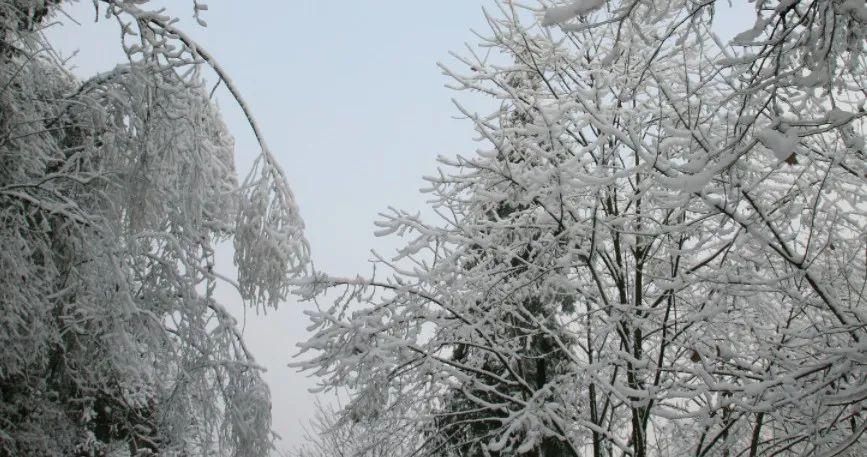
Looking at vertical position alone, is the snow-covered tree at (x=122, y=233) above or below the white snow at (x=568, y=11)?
above

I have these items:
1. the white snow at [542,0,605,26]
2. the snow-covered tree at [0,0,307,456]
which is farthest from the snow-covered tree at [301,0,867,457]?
the white snow at [542,0,605,26]

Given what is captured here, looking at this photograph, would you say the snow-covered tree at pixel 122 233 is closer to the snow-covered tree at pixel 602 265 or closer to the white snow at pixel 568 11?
the snow-covered tree at pixel 602 265

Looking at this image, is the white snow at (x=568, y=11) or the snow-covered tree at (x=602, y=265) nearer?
the white snow at (x=568, y=11)

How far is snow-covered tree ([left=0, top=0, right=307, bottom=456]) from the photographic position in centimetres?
428

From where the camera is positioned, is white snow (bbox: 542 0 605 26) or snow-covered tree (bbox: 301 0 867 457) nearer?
white snow (bbox: 542 0 605 26)

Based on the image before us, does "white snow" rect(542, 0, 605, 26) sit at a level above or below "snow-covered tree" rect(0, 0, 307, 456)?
below

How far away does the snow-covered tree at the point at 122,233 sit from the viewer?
168 inches

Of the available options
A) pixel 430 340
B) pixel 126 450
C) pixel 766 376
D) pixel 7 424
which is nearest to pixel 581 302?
pixel 430 340

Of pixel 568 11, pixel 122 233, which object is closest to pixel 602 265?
pixel 122 233

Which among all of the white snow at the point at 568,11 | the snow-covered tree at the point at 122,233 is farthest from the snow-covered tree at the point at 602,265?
the white snow at the point at 568,11

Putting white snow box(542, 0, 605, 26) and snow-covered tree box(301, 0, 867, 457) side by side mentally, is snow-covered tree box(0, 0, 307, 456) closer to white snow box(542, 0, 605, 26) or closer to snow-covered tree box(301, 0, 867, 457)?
snow-covered tree box(301, 0, 867, 457)

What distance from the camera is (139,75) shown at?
14.2 feet

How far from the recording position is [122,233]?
494cm

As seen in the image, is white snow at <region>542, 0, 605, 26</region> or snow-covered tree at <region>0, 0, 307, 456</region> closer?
white snow at <region>542, 0, 605, 26</region>
